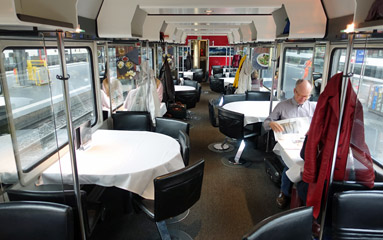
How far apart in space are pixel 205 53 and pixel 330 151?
1386cm

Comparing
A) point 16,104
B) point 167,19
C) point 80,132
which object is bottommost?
point 80,132

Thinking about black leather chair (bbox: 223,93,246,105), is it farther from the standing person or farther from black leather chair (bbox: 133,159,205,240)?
black leather chair (bbox: 133,159,205,240)

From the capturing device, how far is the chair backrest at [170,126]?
145 inches

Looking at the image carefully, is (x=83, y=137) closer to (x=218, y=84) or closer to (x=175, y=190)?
(x=175, y=190)

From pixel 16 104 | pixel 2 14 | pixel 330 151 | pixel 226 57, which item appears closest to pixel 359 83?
pixel 330 151

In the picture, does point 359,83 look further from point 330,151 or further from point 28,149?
point 28,149

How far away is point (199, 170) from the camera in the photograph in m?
2.38

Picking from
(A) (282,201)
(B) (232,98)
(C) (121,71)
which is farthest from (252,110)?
(C) (121,71)

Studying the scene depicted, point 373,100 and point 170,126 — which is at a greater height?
point 373,100

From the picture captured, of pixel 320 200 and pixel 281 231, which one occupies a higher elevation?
pixel 281 231

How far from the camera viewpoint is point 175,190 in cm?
225

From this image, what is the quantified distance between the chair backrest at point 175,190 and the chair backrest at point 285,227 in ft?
2.66

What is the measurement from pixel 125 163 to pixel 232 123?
6.75 ft

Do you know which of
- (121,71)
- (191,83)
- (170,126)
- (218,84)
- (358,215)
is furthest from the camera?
(218,84)
